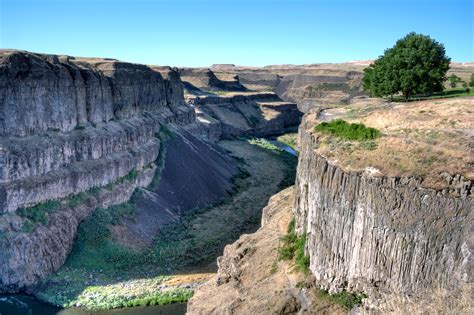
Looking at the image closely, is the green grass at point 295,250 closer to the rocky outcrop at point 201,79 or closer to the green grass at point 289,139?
the green grass at point 289,139

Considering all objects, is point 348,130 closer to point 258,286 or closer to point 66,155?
point 258,286

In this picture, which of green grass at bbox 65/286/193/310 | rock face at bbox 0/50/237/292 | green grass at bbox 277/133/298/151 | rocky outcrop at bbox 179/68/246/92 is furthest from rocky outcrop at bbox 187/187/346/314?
rocky outcrop at bbox 179/68/246/92

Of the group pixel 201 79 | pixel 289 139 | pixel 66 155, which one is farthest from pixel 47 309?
pixel 201 79

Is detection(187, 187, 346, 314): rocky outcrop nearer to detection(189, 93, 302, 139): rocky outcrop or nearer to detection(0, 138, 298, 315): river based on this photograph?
detection(0, 138, 298, 315): river

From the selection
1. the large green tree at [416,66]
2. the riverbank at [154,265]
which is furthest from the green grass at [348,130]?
the large green tree at [416,66]

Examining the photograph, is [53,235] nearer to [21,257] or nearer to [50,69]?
[21,257]

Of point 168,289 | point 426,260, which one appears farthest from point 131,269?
point 426,260

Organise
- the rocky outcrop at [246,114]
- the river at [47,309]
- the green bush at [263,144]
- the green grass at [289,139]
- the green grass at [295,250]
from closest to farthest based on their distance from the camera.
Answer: the green grass at [295,250] < the river at [47,309] < the green bush at [263,144] < the green grass at [289,139] < the rocky outcrop at [246,114]

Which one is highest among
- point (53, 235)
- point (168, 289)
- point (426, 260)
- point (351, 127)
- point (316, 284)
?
point (351, 127)
